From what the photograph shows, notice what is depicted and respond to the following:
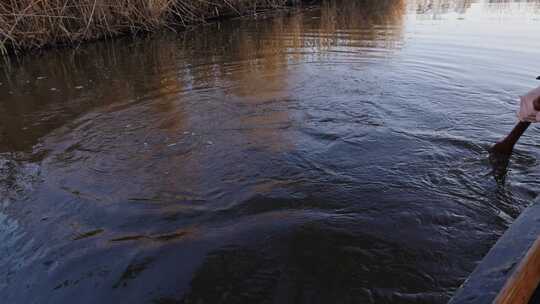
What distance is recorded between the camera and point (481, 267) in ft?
5.55

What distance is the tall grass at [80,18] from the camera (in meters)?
9.31

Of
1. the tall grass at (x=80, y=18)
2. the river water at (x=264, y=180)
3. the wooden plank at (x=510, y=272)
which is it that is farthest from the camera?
the tall grass at (x=80, y=18)

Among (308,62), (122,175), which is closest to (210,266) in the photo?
(122,175)

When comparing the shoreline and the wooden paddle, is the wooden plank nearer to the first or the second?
the wooden paddle

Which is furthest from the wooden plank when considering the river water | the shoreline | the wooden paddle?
the shoreline

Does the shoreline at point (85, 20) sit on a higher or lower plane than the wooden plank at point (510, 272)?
higher

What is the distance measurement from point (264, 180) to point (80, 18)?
9.10 meters

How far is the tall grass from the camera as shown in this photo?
9.31 m

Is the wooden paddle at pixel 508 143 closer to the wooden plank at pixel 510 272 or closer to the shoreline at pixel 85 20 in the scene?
the wooden plank at pixel 510 272

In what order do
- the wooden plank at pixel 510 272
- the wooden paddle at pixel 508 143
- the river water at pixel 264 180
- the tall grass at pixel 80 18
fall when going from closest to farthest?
the wooden plank at pixel 510 272, the river water at pixel 264 180, the wooden paddle at pixel 508 143, the tall grass at pixel 80 18

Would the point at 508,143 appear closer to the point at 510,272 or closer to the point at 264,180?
the point at 264,180

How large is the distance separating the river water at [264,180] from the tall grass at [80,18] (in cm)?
272

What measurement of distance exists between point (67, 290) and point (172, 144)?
2.14 m

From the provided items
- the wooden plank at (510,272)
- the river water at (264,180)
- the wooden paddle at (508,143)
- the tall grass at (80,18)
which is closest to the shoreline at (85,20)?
the tall grass at (80,18)
